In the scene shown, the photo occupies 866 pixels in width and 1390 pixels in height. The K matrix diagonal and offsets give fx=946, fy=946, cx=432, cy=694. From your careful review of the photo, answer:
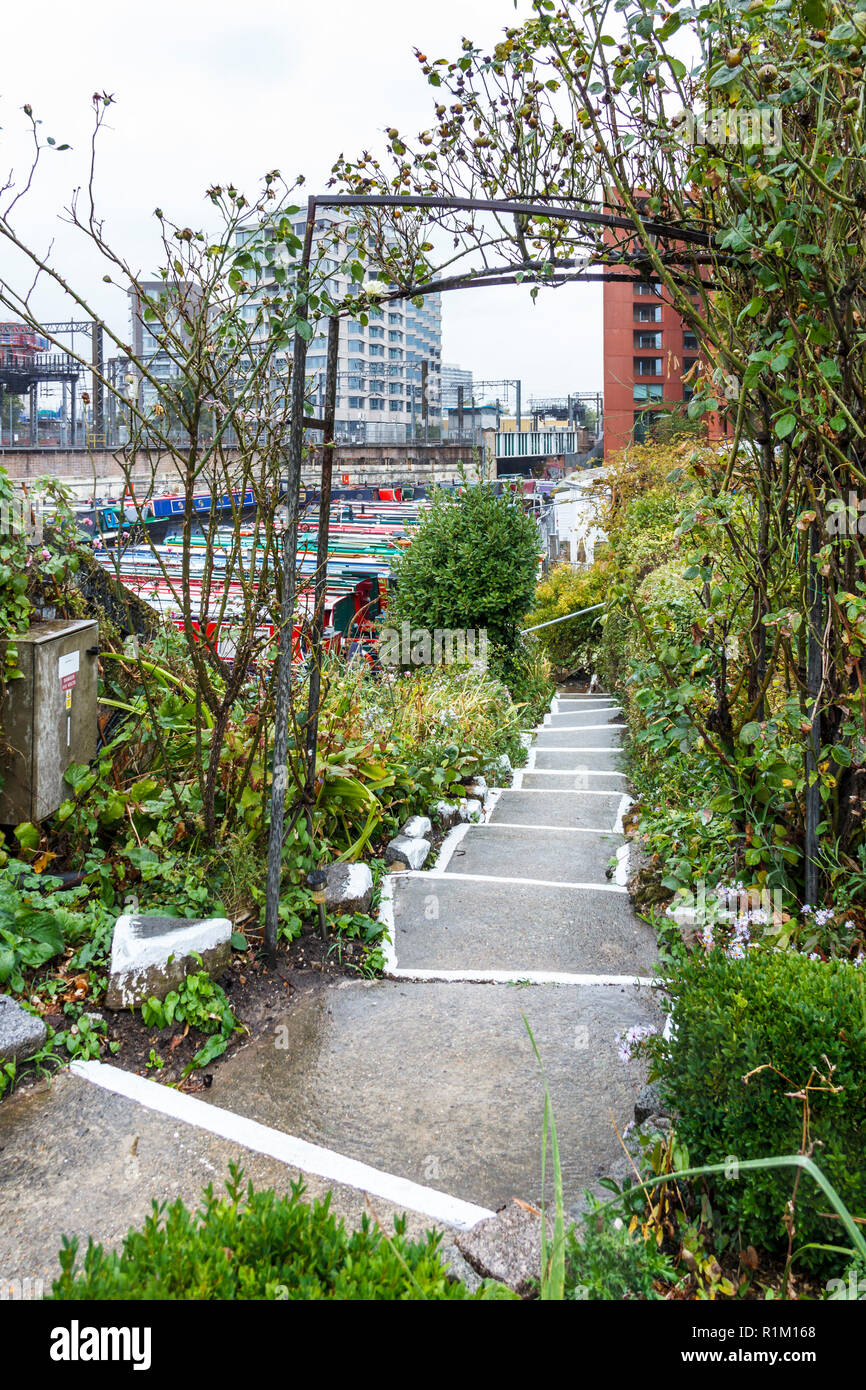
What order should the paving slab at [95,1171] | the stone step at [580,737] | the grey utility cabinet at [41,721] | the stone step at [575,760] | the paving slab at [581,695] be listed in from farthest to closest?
the paving slab at [581,695] → the stone step at [580,737] → the stone step at [575,760] → the grey utility cabinet at [41,721] → the paving slab at [95,1171]

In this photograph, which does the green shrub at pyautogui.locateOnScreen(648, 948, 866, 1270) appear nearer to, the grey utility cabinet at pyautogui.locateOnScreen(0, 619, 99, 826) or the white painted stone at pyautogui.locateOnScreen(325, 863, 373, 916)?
the white painted stone at pyautogui.locateOnScreen(325, 863, 373, 916)

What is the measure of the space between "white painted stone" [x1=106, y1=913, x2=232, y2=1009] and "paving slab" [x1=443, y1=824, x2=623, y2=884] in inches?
80.9

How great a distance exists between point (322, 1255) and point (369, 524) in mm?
19028

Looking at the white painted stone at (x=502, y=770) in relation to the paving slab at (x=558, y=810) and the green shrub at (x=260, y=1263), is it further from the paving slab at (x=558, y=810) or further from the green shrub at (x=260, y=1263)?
the green shrub at (x=260, y=1263)

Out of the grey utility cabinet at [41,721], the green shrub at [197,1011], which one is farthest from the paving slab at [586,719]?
the green shrub at [197,1011]

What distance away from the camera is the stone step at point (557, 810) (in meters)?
7.06

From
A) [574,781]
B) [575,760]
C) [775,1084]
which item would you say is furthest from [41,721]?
[575,760]

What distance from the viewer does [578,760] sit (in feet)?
31.9

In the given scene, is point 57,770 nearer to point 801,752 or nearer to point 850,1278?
point 801,752

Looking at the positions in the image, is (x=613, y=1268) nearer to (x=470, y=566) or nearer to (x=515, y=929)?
(x=515, y=929)

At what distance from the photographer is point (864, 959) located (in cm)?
275

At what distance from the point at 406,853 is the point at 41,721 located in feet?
7.69

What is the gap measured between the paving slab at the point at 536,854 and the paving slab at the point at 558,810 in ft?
1.04

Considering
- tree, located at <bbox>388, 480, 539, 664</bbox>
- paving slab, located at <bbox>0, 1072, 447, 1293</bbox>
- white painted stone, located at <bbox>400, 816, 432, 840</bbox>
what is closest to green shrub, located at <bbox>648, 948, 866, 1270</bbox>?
paving slab, located at <bbox>0, 1072, 447, 1293</bbox>
